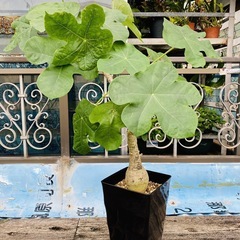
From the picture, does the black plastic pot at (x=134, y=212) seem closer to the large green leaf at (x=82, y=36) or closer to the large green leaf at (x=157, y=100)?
the large green leaf at (x=157, y=100)

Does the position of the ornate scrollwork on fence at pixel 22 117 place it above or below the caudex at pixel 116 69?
below

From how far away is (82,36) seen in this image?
0.82 metres

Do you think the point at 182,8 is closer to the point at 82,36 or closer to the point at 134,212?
the point at 82,36

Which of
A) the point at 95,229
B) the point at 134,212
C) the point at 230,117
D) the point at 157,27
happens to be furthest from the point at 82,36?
the point at 157,27

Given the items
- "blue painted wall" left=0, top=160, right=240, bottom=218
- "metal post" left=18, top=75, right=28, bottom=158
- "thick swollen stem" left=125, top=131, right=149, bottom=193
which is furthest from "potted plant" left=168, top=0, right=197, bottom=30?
"thick swollen stem" left=125, top=131, right=149, bottom=193

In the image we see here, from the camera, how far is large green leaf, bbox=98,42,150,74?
79 cm

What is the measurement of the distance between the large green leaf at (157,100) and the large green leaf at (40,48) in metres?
0.24

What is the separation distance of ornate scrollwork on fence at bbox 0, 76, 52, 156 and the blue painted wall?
20cm

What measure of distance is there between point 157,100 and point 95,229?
75 cm

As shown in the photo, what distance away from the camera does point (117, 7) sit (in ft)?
3.26

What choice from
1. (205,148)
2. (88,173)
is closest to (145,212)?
(88,173)

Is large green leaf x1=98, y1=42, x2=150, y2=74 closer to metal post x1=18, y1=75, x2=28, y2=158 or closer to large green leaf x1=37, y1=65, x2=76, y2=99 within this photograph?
large green leaf x1=37, y1=65, x2=76, y2=99

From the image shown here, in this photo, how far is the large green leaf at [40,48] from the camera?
0.85 metres

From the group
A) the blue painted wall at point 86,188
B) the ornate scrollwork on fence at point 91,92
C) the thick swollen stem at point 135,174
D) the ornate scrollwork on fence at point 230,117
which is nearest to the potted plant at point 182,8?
the ornate scrollwork on fence at point 230,117
